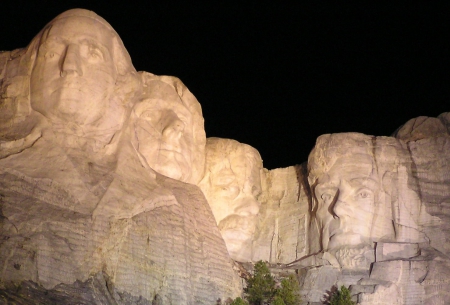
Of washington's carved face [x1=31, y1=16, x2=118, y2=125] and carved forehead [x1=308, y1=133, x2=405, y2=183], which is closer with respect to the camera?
washington's carved face [x1=31, y1=16, x2=118, y2=125]

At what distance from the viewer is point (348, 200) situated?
19266 mm

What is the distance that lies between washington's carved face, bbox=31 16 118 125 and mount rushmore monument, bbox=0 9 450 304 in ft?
0.09

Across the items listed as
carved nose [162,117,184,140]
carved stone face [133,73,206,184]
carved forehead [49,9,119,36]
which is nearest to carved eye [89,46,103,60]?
carved forehead [49,9,119,36]

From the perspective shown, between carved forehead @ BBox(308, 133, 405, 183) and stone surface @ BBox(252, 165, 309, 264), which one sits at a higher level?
carved forehead @ BBox(308, 133, 405, 183)

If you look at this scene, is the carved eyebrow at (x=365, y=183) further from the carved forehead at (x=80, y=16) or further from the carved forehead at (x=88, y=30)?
the carved forehead at (x=80, y=16)

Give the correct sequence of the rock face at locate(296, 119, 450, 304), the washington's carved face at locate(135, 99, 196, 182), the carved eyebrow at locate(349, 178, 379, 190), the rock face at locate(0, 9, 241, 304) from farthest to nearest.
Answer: the carved eyebrow at locate(349, 178, 379, 190) → the rock face at locate(296, 119, 450, 304) → the washington's carved face at locate(135, 99, 196, 182) → the rock face at locate(0, 9, 241, 304)

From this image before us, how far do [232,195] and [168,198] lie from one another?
4.25m

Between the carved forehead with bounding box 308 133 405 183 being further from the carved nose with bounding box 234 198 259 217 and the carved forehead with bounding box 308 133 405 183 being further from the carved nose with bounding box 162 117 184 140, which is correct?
the carved nose with bounding box 162 117 184 140

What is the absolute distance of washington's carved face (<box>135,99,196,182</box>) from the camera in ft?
57.4

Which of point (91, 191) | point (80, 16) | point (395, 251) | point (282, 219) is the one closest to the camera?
point (91, 191)

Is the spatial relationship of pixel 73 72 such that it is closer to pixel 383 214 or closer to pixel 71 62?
pixel 71 62

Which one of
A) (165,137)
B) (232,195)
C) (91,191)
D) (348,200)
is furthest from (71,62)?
(348,200)

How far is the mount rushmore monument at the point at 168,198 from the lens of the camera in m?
14.1

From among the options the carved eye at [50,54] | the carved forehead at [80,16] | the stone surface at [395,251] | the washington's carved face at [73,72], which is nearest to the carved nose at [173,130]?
the washington's carved face at [73,72]
